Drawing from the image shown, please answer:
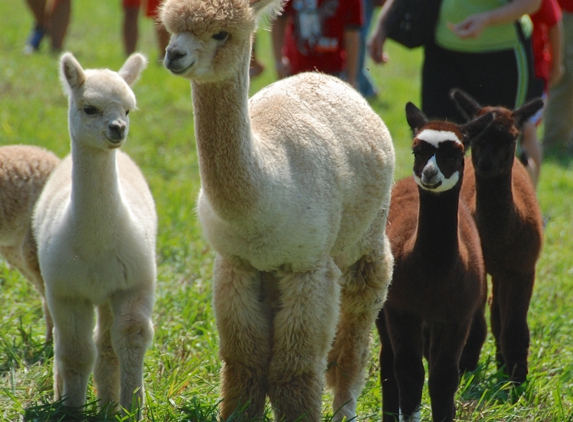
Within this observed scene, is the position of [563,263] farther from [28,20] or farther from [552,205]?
[28,20]

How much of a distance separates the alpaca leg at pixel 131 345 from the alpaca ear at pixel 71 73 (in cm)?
103

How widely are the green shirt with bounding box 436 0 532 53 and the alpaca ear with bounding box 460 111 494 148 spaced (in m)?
1.53

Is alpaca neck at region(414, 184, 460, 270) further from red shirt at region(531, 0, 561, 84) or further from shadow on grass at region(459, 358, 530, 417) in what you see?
red shirt at region(531, 0, 561, 84)

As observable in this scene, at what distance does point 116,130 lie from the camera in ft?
12.1

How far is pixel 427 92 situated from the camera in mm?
6086

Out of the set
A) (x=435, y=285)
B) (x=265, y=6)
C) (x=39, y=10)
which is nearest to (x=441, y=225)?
(x=435, y=285)

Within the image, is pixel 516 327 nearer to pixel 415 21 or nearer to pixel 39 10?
pixel 415 21

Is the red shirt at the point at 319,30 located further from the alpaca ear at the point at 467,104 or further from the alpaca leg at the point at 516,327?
the alpaca leg at the point at 516,327

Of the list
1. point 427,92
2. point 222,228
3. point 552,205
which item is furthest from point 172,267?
point 552,205

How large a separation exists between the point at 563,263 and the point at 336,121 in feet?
12.3

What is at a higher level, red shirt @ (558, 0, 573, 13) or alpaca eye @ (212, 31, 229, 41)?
red shirt @ (558, 0, 573, 13)

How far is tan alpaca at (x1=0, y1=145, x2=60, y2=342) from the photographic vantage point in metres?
4.65

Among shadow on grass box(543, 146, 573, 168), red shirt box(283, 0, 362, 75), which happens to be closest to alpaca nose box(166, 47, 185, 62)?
red shirt box(283, 0, 362, 75)

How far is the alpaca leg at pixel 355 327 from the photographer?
4.15 meters
